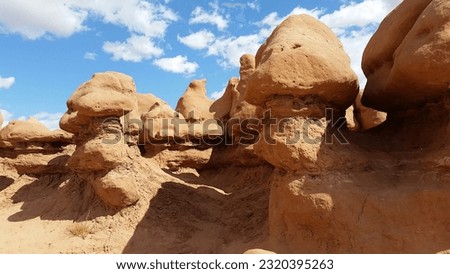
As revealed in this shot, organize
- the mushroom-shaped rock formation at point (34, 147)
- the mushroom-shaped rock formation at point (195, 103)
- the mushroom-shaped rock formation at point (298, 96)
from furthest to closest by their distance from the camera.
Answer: the mushroom-shaped rock formation at point (195, 103), the mushroom-shaped rock formation at point (34, 147), the mushroom-shaped rock formation at point (298, 96)

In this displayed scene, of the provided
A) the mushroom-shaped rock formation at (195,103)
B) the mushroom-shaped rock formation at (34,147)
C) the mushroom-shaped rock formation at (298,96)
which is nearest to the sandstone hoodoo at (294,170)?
the mushroom-shaped rock formation at (298,96)

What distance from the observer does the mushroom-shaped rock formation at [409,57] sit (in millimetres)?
3723

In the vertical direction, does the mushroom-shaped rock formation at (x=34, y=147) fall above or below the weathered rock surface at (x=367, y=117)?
below

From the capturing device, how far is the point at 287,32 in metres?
5.06

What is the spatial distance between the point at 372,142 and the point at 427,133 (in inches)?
26.8

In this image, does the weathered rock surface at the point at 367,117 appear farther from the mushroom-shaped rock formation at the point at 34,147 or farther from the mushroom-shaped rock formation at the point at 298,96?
the mushroom-shaped rock formation at the point at 34,147

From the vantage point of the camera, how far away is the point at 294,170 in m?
4.56

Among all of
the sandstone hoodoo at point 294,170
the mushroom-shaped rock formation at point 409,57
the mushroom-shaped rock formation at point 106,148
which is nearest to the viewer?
the mushroom-shaped rock formation at point 409,57

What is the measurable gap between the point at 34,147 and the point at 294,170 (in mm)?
6880

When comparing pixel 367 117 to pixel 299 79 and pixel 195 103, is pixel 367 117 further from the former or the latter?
pixel 195 103

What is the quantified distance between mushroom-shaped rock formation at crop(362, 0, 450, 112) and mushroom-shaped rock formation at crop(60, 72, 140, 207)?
142 inches

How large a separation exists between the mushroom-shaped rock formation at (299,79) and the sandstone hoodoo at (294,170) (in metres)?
0.02

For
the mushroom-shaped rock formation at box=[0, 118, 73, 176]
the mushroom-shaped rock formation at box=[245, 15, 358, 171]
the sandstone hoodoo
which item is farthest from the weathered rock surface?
the mushroom-shaped rock formation at box=[0, 118, 73, 176]
